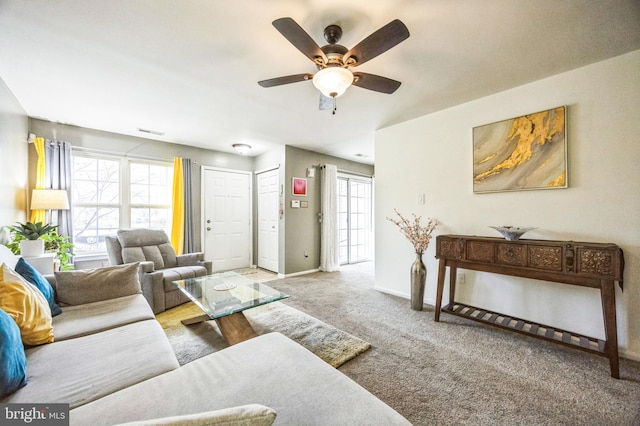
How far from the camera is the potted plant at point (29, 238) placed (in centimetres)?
253

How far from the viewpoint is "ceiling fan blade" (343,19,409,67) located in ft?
4.49

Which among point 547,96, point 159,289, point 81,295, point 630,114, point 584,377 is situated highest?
point 547,96

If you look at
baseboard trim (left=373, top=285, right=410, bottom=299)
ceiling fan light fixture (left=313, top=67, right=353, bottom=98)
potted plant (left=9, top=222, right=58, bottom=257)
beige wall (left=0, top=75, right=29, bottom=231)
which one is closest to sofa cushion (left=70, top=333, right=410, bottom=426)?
ceiling fan light fixture (left=313, top=67, right=353, bottom=98)

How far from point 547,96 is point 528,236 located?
1.32m

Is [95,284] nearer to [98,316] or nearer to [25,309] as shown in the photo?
[98,316]

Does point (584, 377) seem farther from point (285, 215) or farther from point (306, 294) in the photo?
point (285, 215)

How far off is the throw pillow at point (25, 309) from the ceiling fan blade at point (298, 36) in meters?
2.07

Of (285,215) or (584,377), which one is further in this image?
(285,215)

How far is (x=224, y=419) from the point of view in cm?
50

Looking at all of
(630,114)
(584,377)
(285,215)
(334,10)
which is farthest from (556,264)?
(285,215)

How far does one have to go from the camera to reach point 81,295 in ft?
6.56

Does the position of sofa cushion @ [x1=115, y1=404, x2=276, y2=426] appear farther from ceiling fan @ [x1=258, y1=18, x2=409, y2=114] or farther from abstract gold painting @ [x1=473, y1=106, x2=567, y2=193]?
abstract gold painting @ [x1=473, y1=106, x2=567, y2=193]

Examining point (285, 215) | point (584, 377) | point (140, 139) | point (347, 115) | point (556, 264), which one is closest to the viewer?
point (584, 377)

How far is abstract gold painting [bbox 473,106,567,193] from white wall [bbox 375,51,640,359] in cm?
7
